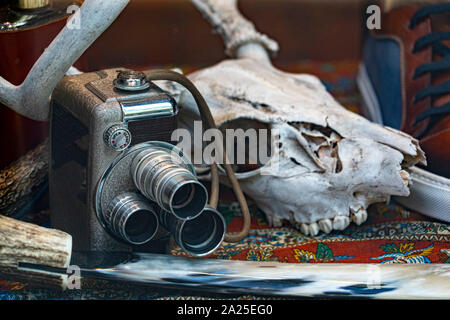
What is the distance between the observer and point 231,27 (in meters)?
0.89

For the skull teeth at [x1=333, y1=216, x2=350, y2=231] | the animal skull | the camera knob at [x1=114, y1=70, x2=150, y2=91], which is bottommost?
the skull teeth at [x1=333, y1=216, x2=350, y2=231]

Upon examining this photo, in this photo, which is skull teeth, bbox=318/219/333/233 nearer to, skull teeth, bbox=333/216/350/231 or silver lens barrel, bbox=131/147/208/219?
skull teeth, bbox=333/216/350/231

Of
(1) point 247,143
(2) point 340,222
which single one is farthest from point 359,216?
(1) point 247,143

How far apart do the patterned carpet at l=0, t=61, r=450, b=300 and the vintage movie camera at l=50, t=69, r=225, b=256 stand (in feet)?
→ 0.13

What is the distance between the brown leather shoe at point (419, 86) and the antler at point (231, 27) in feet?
0.49

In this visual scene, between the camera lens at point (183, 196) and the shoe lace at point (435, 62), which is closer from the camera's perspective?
the camera lens at point (183, 196)

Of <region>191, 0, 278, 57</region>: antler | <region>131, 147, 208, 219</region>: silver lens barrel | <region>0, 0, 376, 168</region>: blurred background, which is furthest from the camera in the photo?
<region>191, 0, 278, 57</region>: antler

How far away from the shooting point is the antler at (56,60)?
527 mm

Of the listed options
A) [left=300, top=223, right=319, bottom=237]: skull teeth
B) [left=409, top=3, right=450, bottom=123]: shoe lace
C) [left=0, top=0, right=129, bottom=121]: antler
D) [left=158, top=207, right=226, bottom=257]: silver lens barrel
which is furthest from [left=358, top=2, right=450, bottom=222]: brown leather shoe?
[left=0, top=0, right=129, bottom=121]: antler

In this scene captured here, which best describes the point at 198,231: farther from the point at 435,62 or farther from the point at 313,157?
the point at 435,62

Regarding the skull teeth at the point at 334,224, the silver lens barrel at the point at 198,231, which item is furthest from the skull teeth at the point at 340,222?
the silver lens barrel at the point at 198,231

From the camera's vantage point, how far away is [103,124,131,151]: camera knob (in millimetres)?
524

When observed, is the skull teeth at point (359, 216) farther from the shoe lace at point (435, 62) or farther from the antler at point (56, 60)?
the antler at point (56, 60)

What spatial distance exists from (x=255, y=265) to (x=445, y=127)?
→ 0.26 metres
